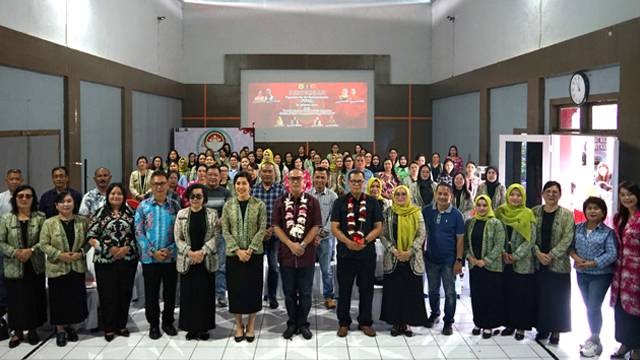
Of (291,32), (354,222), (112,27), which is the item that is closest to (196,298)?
(354,222)

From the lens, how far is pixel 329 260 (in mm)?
7105

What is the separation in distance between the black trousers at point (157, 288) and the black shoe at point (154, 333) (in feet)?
0.11

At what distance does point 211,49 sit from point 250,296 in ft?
40.0

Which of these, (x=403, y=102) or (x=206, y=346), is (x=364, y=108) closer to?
(x=403, y=102)

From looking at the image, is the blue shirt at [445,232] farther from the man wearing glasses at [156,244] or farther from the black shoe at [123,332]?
the black shoe at [123,332]

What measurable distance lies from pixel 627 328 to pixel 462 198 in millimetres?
2983

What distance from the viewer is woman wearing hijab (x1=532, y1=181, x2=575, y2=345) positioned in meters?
5.71

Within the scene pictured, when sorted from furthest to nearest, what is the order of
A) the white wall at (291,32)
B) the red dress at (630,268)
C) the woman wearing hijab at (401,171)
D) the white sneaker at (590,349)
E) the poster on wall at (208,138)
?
the white wall at (291,32), the poster on wall at (208,138), the woman wearing hijab at (401,171), the white sneaker at (590,349), the red dress at (630,268)

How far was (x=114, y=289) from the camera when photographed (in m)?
5.96

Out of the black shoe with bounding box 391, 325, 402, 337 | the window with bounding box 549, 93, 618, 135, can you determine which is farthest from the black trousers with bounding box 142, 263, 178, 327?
the window with bounding box 549, 93, 618, 135

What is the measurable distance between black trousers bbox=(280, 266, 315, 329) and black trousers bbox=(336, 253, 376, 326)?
31cm

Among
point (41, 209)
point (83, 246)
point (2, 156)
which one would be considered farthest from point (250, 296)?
point (2, 156)

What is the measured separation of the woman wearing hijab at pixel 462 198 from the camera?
805 cm

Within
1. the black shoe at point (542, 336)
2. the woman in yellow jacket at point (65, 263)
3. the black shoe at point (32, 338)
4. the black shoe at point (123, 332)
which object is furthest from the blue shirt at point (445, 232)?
the black shoe at point (32, 338)
